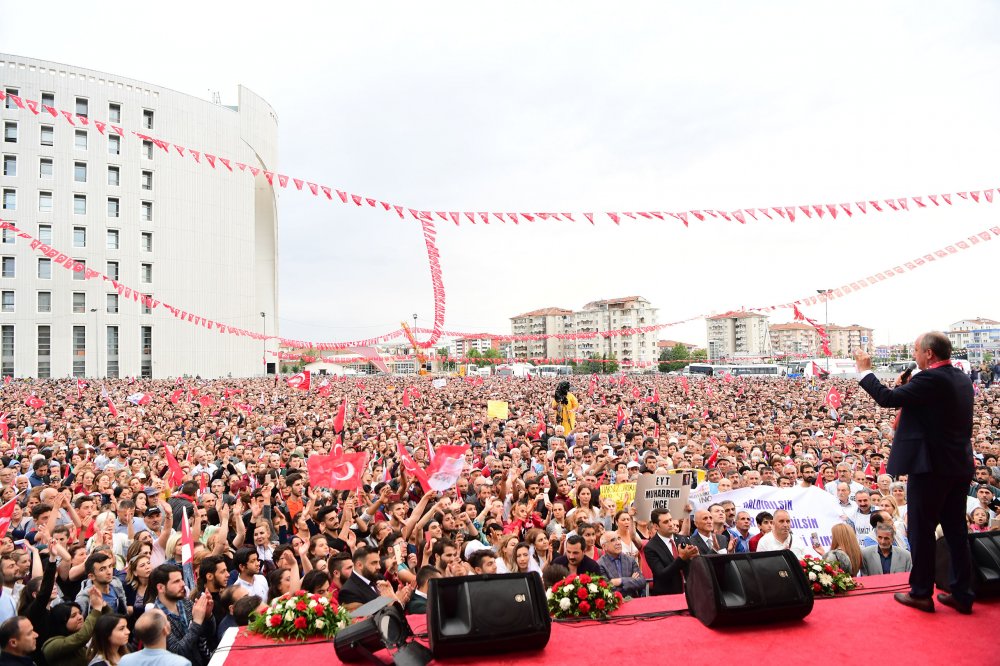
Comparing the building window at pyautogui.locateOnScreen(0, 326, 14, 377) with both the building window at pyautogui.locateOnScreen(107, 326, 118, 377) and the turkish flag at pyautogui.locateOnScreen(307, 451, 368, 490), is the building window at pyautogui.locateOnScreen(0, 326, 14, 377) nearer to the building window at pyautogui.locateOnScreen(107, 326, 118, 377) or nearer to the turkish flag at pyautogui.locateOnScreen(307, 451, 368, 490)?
the building window at pyautogui.locateOnScreen(107, 326, 118, 377)

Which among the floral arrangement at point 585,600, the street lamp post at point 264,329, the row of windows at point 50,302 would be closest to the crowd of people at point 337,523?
the floral arrangement at point 585,600

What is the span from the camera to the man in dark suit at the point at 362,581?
17.4ft

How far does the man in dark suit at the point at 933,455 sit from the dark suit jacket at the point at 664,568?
2216mm

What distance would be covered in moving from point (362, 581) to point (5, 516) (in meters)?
4.38

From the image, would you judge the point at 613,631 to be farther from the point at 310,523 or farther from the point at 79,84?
the point at 79,84

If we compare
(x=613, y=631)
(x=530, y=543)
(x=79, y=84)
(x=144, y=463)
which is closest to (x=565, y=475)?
(x=530, y=543)

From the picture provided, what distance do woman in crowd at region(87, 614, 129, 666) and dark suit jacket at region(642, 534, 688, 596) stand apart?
14.2ft

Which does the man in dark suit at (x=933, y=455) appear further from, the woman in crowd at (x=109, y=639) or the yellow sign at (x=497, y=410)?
the yellow sign at (x=497, y=410)

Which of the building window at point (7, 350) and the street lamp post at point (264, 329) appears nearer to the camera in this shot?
the building window at point (7, 350)

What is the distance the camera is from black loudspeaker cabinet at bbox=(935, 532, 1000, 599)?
12.8ft

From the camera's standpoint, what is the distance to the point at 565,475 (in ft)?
34.1

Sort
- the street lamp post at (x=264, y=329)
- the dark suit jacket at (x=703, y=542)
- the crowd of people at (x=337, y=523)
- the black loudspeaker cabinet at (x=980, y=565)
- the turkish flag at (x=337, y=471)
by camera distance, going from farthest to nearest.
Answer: the street lamp post at (x=264, y=329)
the turkish flag at (x=337, y=471)
the dark suit jacket at (x=703, y=542)
the crowd of people at (x=337, y=523)
the black loudspeaker cabinet at (x=980, y=565)

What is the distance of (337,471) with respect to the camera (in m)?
9.23

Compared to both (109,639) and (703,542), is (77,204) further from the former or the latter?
(703,542)
